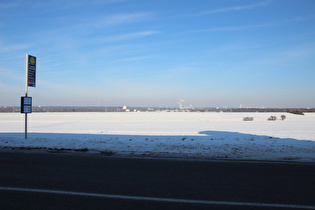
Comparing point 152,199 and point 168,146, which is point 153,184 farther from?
point 168,146

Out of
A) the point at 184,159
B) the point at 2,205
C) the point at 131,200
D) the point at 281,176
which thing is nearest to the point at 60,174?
the point at 2,205

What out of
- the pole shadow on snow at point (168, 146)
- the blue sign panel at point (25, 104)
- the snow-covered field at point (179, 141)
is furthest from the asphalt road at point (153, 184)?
the blue sign panel at point (25, 104)

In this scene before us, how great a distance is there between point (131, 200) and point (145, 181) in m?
1.18

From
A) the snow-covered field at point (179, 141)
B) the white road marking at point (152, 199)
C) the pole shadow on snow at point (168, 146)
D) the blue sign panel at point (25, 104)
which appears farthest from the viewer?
the blue sign panel at point (25, 104)

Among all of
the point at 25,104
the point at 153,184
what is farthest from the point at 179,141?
the point at 25,104

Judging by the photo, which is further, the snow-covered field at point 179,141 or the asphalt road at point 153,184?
the snow-covered field at point 179,141

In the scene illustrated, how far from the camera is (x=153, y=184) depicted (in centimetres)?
543

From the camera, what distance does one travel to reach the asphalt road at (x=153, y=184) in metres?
4.35

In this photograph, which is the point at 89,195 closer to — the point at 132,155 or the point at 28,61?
the point at 132,155

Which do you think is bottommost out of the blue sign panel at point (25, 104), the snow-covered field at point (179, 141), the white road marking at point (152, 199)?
the snow-covered field at point (179, 141)

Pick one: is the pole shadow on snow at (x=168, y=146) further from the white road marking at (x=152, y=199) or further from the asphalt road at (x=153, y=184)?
the white road marking at (x=152, y=199)

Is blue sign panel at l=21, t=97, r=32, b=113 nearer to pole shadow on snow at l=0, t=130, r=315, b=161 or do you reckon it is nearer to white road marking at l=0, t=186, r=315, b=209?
pole shadow on snow at l=0, t=130, r=315, b=161

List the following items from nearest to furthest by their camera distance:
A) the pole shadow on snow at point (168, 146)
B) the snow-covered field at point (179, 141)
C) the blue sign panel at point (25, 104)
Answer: the snow-covered field at point (179, 141) → the pole shadow on snow at point (168, 146) → the blue sign panel at point (25, 104)

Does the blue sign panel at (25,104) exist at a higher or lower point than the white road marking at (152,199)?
higher
